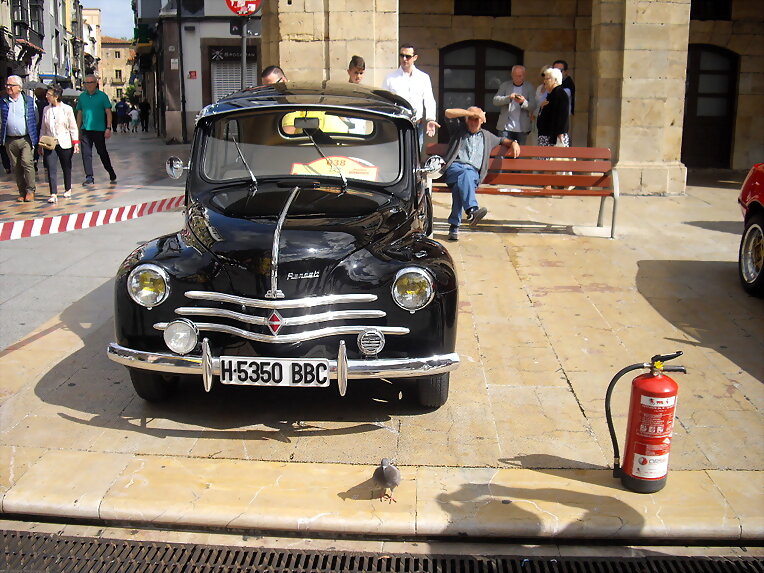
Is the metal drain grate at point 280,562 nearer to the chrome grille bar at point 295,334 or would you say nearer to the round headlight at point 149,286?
the chrome grille bar at point 295,334

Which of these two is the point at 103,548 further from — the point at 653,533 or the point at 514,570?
the point at 653,533

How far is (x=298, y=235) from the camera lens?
480 centimetres

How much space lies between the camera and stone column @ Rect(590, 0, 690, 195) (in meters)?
12.2

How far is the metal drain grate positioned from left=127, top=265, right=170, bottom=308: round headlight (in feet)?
4.60

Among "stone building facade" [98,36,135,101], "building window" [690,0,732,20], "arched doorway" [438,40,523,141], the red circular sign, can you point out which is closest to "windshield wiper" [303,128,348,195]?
the red circular sign

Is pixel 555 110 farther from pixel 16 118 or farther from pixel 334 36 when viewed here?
pixel 16 118

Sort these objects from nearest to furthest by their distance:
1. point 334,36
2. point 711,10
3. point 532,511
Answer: point 532,511 < point 334,36 < point 711,10

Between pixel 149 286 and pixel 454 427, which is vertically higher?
pixel 149 286

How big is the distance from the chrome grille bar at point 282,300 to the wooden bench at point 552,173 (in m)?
5.40

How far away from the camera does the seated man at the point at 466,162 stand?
9.11 metres

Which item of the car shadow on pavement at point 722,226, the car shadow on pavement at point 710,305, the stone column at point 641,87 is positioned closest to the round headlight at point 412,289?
the car shadow on pavement at point 710,305

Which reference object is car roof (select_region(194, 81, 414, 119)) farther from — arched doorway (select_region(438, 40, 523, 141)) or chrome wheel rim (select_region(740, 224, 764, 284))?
arched doorway (select_region(438, 40, 523, 141))

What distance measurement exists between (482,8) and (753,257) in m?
10.3

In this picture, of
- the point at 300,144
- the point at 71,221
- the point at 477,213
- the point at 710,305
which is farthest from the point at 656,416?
the point at 71,221
